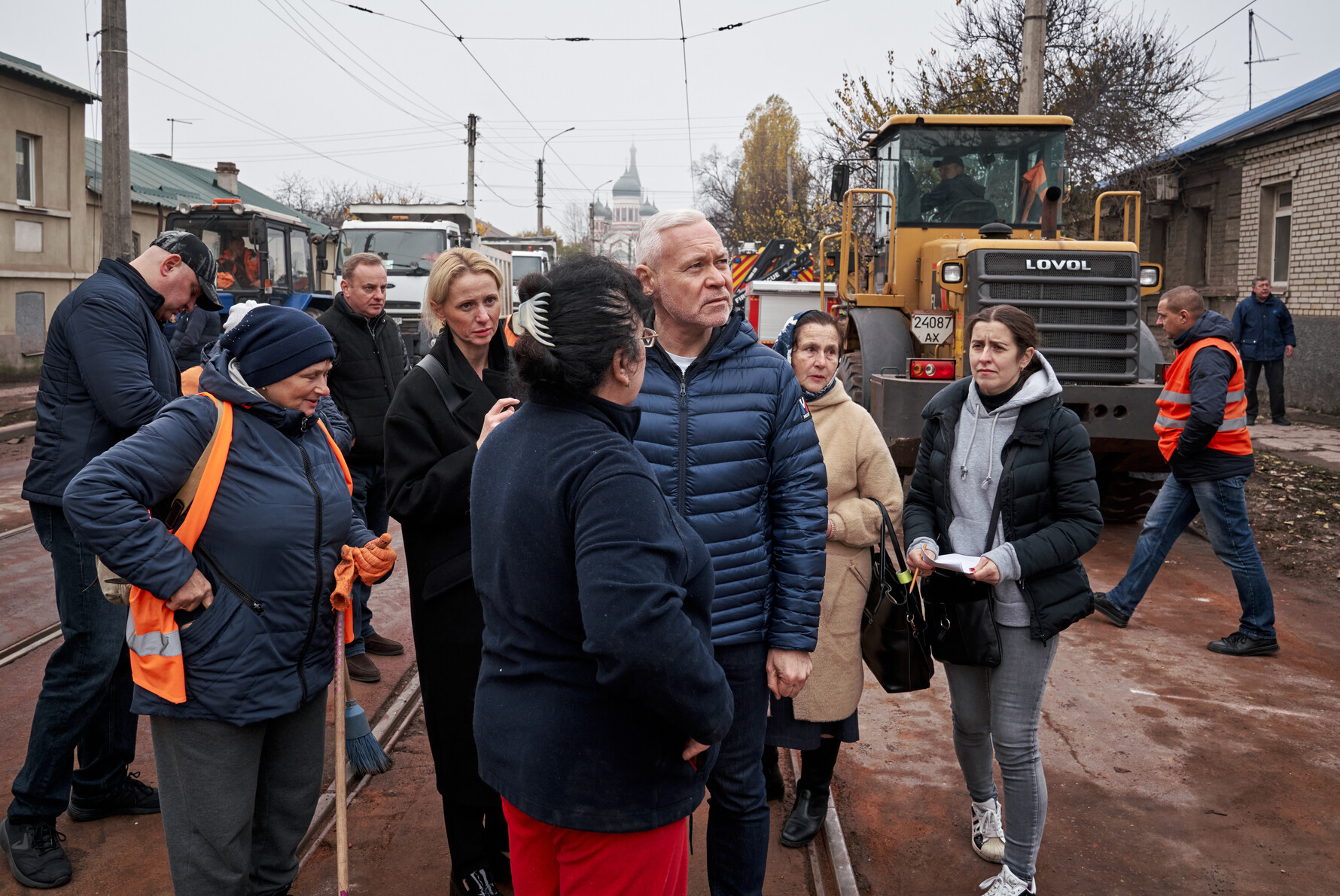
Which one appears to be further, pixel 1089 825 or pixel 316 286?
pixel 316 286

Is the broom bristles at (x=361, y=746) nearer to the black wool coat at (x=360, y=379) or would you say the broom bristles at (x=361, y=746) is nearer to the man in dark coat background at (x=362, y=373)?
the man in dark coat background at (x=362, y=373)

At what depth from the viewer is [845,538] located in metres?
3.71

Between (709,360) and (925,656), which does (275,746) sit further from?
(925,656)

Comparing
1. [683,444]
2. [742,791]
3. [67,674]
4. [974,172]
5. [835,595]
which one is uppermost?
[974,172]

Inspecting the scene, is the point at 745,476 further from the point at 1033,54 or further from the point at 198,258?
the point at 1033,54

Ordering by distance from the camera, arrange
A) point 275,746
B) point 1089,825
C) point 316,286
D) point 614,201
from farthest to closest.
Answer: point 614,201, point 316,286, point 1089,825, point 275,746

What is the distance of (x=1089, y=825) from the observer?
3.88m

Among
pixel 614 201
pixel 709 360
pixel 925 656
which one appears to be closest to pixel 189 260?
pixel 709 360

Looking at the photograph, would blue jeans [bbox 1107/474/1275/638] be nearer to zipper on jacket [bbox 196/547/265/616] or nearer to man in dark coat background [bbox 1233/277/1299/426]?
zipper on jacket [bbox 196/547/265/616]

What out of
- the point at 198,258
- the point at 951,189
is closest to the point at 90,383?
the point at 198,258

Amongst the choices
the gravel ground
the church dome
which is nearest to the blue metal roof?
the gravel ground

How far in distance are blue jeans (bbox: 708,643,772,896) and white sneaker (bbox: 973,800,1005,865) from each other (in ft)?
3.74

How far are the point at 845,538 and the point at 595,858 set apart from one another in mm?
1932

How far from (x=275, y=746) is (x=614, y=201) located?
658 ft
